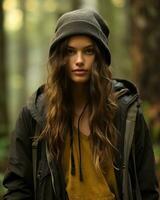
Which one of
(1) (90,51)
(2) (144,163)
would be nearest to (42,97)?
(1) (90,51)

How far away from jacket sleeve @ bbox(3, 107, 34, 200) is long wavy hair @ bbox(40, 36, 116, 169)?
163 millimetres

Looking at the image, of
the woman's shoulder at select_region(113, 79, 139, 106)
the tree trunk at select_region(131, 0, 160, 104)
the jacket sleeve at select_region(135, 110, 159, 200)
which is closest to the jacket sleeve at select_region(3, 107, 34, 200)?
the woman's shoulder at select_region(113, 79, 139, 106)

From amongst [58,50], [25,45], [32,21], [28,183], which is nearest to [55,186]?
[28,183]

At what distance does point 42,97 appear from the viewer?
4.66 metres

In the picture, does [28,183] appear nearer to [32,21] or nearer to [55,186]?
[55,186]

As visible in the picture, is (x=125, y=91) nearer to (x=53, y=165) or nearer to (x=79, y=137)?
(x=79, y=137)

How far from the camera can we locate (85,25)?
4.45 m

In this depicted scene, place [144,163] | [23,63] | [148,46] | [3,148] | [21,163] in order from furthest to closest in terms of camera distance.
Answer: [23,63] < [148,46] < [3,148] < [144,163] < [21,163]

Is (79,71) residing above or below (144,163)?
above

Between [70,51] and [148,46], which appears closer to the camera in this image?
[70,51]

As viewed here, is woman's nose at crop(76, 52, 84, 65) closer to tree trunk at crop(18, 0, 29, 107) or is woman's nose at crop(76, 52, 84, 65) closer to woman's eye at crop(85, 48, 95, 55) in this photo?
woman's eye at crop(85, 48, 95, 55)

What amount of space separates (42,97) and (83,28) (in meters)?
0.65

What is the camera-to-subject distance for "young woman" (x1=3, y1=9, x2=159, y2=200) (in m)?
4.46

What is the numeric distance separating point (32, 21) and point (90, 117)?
45464mm
